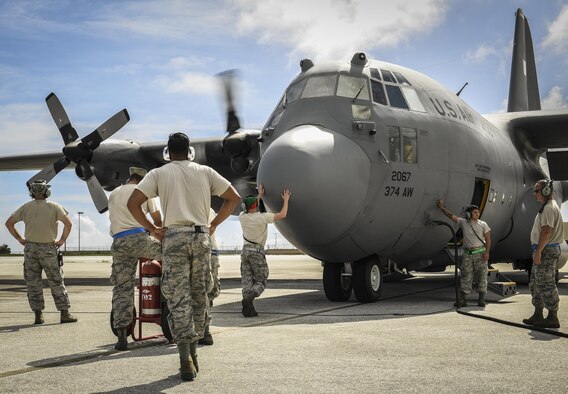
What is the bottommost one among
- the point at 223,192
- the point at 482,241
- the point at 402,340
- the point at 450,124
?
the point at 402,340

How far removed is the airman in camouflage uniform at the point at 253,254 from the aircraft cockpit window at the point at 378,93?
2.69 m

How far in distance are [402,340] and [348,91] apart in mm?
5113

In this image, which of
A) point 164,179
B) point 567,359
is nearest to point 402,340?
point 567,359

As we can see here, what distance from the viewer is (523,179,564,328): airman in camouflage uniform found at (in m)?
7.75

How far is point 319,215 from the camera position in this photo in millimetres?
9438

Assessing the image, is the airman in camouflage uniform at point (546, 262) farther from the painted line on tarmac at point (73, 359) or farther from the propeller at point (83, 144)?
the propeller at point (83, 144)

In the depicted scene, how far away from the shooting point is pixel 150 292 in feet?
22.7

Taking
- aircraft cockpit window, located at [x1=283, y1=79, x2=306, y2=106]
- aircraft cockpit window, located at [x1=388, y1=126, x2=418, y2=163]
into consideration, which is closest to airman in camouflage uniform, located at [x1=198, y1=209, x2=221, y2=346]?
aircraft cockpit window, located at [x1=388, y1=126, x2=418, y2=163]

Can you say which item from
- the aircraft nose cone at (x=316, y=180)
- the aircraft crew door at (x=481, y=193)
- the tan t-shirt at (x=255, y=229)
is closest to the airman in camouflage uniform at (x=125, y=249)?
the tan t-shirt at (x=255, y=229)

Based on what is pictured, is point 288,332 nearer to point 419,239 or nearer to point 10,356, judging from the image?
point 10,356

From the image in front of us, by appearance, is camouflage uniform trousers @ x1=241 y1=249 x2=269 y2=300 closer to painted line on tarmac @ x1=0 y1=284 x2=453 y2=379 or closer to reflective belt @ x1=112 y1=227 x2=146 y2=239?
painted line on tarmac @ x1=0 y1=284 x2=453 y2=379

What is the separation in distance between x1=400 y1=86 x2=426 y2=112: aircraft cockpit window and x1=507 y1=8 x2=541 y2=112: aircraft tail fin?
37.8 feet

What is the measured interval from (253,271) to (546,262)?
13.5ft

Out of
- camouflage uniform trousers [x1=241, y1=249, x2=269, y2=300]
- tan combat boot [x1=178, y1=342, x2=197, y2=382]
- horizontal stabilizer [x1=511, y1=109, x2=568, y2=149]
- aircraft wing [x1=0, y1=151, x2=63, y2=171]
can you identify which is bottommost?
tan combat boot [x1=178, y1=342, x2=197, y2=382]
